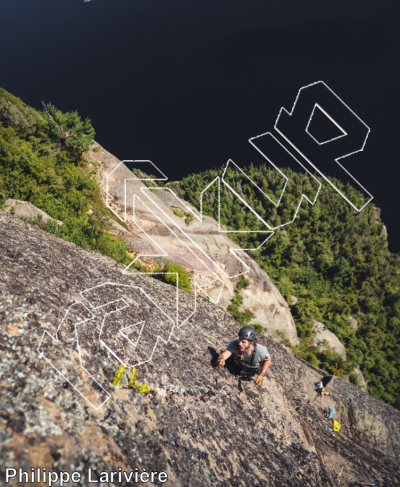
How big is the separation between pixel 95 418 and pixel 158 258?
18.4 m

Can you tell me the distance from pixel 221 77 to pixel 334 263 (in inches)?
5578

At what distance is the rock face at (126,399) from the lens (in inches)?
216

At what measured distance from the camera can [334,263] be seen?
80.2 meters

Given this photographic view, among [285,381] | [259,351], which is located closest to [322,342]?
[285,381]

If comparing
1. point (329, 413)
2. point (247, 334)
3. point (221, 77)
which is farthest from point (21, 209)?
point (221, 77)

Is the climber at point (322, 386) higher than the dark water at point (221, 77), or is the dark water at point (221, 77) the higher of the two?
Result: the dark water at point (221, 77)

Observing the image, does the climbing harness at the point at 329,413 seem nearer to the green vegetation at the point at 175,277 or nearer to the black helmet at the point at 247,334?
the black helmet at the point at 247,334

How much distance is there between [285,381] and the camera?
54.2 feet

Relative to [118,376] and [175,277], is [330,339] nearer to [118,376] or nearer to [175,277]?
[175,277]

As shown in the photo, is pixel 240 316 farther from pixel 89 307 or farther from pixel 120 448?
pixel 120 448

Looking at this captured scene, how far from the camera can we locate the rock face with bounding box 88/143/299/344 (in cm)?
2606

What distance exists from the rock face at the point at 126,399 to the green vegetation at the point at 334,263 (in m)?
40.0

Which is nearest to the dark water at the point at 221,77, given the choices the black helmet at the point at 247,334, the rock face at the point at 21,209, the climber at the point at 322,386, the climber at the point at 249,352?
the rock face at the point at 21,209

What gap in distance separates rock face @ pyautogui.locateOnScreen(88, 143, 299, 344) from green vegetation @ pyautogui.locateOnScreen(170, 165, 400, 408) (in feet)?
66.4
